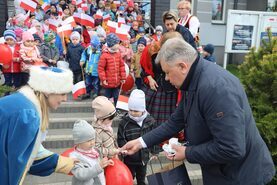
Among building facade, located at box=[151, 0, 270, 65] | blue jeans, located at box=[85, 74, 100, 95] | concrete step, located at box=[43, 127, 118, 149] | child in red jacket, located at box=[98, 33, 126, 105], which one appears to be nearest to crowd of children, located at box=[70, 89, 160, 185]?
concrete step, located at box=[43, 127, 118, 149]

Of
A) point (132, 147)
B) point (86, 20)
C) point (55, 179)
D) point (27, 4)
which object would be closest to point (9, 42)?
point (27, 4)

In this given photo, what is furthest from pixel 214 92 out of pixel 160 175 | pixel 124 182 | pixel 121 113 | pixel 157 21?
pixel 157 21

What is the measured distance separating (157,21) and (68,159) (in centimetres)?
910

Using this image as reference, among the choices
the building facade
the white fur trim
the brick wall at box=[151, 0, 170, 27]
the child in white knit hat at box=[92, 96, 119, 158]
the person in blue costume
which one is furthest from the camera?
the building facade

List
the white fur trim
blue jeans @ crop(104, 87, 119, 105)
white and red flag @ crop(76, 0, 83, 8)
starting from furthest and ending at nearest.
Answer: white and red flag @ crop(76, 0, 83, 8) → blue jeans @ crop(104, 87, 119, 105) → the white fur trim

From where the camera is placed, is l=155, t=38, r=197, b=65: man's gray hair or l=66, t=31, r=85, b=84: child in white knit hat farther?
l=66, t=31, r=85, b=84: child in white knit hat

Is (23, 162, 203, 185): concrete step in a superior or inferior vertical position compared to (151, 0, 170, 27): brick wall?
inferior

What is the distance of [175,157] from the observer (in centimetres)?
214

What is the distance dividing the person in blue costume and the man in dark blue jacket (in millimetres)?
770

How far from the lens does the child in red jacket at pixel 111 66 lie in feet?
18.0

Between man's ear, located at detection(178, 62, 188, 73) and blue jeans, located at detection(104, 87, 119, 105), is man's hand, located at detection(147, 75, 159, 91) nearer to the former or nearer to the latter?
blue jeans, located at detection(104, 87, 119, 105)

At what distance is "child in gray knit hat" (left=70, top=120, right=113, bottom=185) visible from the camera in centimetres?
249

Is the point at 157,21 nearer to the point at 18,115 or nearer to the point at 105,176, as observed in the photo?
the point at 105,176

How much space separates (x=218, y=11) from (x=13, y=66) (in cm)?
1030
